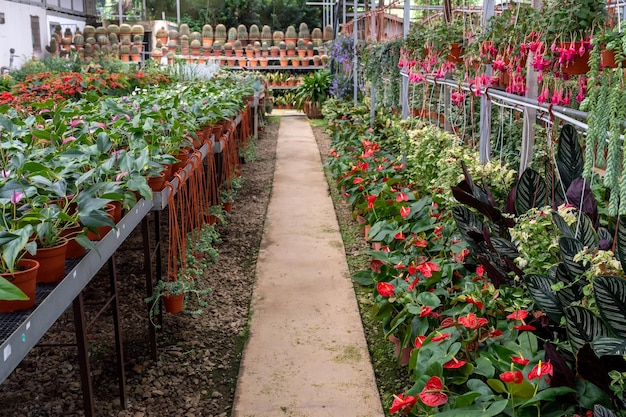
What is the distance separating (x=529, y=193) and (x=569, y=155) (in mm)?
270

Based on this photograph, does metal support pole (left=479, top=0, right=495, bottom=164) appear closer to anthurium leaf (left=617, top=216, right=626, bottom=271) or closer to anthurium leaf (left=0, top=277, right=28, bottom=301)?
anthurium leaf (left=617, top=216, right=626, bottom=271)

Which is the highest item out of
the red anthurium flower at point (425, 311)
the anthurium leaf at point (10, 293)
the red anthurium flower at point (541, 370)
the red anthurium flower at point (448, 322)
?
the anthurium leaf at point (10, 293)

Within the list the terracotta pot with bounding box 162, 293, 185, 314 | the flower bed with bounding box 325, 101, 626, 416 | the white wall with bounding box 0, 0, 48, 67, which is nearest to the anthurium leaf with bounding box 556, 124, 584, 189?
the flower bed with bounding box 325, 101, 626, 416

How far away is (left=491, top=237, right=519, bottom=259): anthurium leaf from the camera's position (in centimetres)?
256

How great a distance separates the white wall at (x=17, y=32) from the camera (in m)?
13.5

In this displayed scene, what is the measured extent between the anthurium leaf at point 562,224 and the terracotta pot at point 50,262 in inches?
62.5

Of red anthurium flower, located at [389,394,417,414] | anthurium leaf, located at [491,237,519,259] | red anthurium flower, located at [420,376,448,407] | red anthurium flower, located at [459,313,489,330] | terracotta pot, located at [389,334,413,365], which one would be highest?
anthurium leaf, located at [491,237,519,259]

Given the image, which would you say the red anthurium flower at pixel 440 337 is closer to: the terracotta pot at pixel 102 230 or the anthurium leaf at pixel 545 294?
the anthurium leaf at pixel 545 294

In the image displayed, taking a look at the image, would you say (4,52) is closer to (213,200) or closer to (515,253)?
(213,200)

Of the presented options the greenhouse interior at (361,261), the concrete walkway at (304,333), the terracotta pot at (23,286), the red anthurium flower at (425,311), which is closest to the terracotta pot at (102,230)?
the greenhouse interior at (361,261)

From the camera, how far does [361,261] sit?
15.1ft

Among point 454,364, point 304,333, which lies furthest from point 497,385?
point 304,333

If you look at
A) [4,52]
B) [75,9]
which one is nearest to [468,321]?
[4,52]

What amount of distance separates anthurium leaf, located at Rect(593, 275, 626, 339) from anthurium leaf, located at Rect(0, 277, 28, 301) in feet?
4.86
